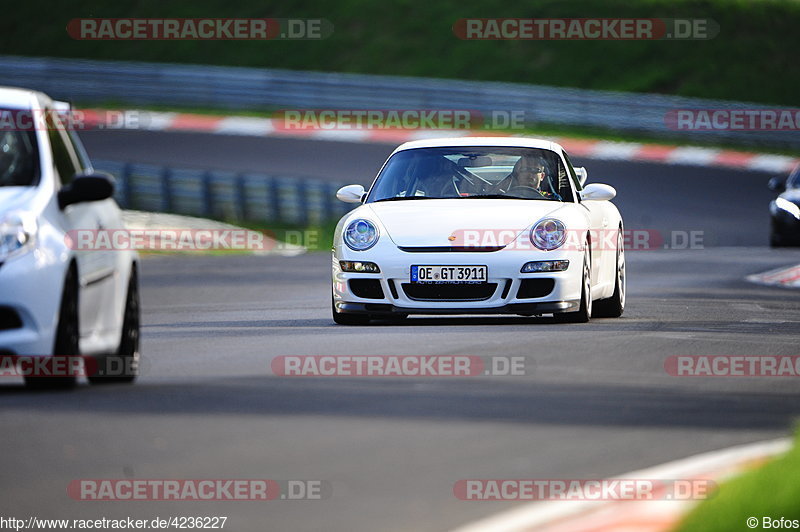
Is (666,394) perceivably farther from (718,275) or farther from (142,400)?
(718,275)

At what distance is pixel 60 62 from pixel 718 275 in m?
23.3

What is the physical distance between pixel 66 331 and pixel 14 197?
721 millimetres

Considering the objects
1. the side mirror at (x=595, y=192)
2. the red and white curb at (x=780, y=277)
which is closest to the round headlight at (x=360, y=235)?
the side mirror at (x=595, y=192)

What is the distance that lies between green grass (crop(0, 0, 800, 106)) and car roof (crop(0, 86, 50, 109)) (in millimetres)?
35440

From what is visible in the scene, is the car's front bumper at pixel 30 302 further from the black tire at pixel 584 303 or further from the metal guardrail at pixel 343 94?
the metal guardrail at pixel 343 94

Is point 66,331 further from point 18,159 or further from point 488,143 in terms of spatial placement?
point 488,143

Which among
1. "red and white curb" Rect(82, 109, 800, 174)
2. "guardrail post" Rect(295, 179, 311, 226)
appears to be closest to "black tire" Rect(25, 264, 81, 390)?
"guardrail post" Rect(295, 179, 311, 226)

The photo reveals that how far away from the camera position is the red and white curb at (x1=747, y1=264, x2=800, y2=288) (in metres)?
19.0

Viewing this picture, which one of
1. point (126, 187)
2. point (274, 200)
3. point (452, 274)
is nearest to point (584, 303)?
point (452, 274)

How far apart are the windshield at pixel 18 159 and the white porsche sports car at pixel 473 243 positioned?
3458mm

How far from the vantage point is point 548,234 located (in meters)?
12.0

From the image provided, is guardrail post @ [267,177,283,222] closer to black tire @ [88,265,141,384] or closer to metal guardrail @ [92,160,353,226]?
metal guardrail @ [92,160,353,226]

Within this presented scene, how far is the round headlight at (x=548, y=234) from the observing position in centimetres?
1197

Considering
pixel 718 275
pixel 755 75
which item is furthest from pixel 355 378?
pixel 755 75
